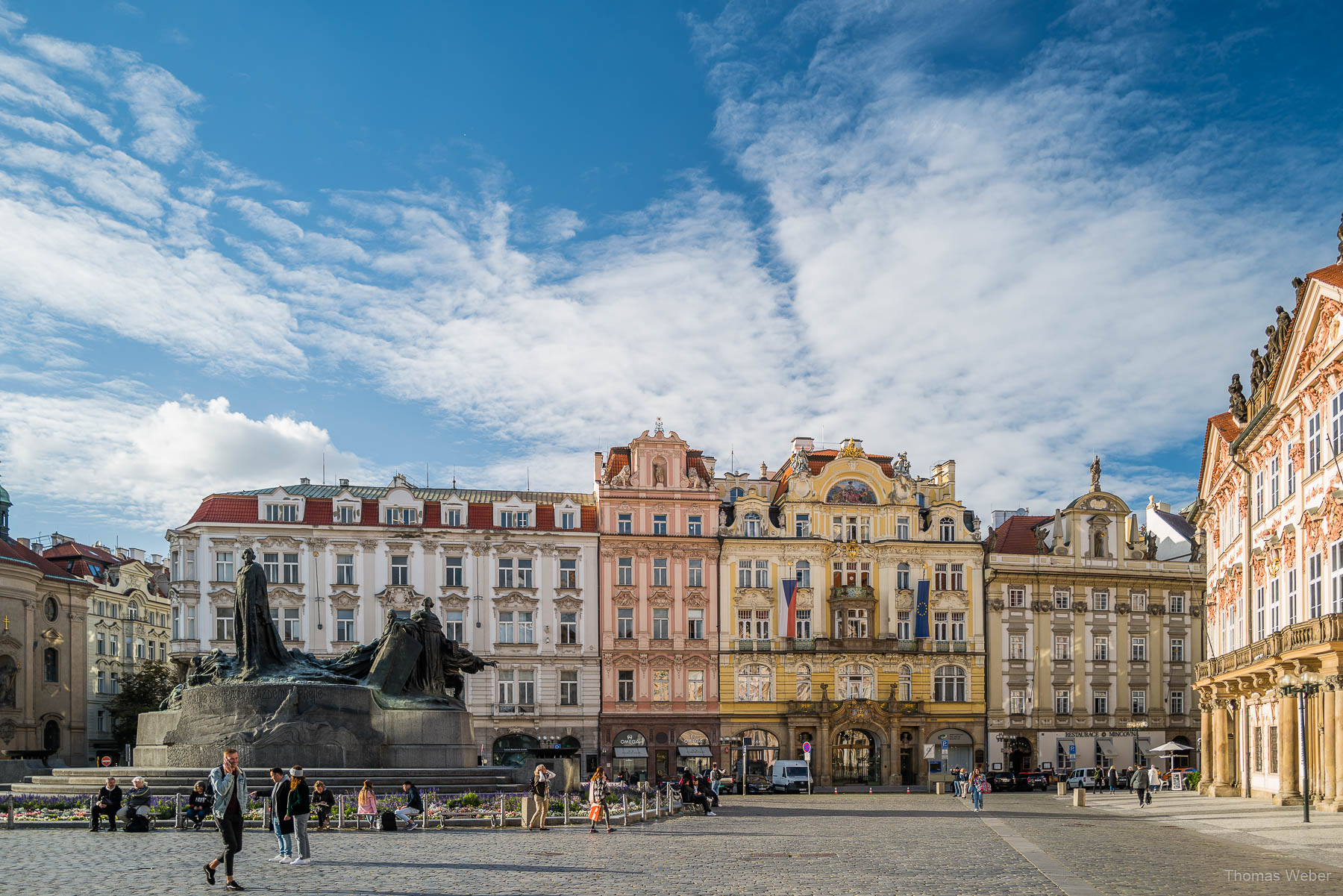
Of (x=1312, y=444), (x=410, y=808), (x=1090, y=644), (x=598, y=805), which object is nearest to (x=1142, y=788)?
(x=1312, y=444)

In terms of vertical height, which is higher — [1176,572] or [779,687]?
[1176,572]

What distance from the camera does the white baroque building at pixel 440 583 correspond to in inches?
2603

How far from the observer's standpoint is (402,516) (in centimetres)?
6844

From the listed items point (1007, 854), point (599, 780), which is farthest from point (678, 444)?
point (1007, 854)

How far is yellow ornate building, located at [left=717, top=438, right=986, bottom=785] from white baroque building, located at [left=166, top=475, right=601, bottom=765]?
756 centimetres

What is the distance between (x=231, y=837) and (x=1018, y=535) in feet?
210

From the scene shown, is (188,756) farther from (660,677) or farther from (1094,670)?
(1094,670)

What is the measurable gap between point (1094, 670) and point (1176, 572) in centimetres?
726

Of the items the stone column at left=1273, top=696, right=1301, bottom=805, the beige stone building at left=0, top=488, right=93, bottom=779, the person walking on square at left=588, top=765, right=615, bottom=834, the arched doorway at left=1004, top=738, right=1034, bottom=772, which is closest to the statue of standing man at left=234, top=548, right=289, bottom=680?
the person walking on square at left=588, top=765, right=615, bottom=834

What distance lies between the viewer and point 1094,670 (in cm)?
7294

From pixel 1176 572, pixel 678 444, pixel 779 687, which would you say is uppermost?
pixel 678 444

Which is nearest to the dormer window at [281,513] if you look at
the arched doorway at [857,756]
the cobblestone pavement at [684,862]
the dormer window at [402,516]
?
the dormer window at [402,516]

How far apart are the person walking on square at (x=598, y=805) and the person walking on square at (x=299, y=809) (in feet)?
27.3

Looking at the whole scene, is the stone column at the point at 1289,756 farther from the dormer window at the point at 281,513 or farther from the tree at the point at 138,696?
the tree at the point at 138,696
